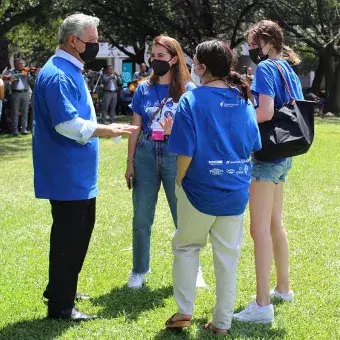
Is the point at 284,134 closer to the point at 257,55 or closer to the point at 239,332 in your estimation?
the point at 257,55

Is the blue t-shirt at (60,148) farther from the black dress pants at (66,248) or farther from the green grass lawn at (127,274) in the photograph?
the green grass lawn at (127,274)

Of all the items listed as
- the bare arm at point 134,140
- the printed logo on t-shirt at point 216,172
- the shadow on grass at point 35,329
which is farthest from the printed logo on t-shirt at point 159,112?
the shadow on grass at point 35,329

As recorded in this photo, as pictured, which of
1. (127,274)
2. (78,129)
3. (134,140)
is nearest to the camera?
(78,129)

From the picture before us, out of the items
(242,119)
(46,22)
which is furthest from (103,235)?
(46,22)

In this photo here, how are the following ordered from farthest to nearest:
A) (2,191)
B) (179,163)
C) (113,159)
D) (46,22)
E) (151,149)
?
(46,22) < (113,159) < (2,191) < (151,149) < (179,163)

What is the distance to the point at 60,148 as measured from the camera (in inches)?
152

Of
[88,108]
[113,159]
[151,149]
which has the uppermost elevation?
[88,108]

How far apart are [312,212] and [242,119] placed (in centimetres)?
427

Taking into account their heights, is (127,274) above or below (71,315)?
below

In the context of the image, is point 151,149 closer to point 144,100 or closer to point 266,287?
point 144,100

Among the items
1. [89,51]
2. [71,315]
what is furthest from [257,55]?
[71,315]

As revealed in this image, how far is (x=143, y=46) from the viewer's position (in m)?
29.2

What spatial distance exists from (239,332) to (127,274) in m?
1.52

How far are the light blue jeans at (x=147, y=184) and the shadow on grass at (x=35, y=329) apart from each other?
97cm
